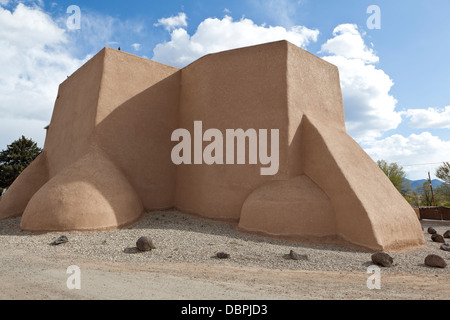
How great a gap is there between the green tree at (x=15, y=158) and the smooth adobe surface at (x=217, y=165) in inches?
455

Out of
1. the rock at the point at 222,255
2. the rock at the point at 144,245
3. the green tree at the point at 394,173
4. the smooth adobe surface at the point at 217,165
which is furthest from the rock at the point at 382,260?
the green tree at the point at 394,173

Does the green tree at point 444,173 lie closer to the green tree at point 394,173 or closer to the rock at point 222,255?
the green tree at point 394,173

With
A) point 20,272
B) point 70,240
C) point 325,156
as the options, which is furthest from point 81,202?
point 325,156

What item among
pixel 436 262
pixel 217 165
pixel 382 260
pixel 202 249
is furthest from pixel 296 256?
pixel 217 165

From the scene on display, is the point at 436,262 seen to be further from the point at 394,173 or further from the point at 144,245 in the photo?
the point at 394,173

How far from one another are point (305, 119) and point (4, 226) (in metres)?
11.8

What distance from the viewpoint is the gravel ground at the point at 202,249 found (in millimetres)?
6281

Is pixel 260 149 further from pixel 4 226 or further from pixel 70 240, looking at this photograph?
pixel 4 226

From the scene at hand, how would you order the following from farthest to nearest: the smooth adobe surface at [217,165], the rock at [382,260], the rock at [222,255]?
the smooth adobe surface at [217,165] < the rock at [222,255] < the rock at [382,260]

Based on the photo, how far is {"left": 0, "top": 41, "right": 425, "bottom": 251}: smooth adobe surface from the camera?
8.59 meters

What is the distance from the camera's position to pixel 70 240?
25.1 ft

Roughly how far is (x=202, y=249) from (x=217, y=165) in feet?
13.8

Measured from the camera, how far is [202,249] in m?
7.19

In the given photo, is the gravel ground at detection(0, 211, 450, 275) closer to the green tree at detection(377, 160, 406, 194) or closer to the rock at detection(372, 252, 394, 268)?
the rock at detection(372, 252, 394, 268)
